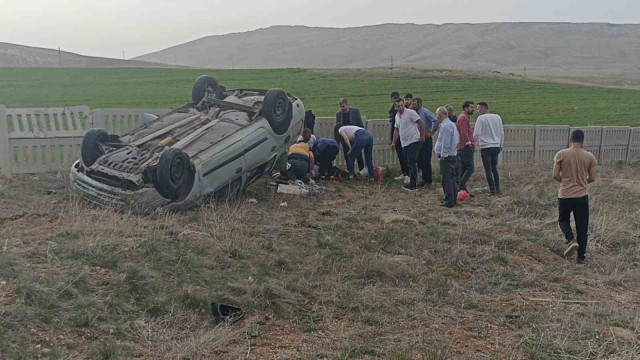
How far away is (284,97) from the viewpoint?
1043 cm

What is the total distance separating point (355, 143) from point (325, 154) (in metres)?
0.59

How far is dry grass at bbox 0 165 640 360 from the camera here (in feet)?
15.9

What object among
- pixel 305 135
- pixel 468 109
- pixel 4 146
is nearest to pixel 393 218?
pixel 305 135

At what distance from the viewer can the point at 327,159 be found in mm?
12523

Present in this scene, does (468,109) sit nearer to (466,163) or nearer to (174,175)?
(466,163)

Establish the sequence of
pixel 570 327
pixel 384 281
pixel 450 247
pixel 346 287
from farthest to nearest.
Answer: pixel 450 247, pixel 384 281, pixel 346 287, pixel 570 327

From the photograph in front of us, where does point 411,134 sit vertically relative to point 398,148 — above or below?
above

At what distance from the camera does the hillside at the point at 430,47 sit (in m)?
108

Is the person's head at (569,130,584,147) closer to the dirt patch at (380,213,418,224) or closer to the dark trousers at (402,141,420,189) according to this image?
the dirt patch at (380,213,418,224)

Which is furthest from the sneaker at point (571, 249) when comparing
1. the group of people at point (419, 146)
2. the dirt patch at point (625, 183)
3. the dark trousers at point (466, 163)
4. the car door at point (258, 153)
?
the dirt patch at point (625, 183)

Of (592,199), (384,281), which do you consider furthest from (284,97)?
(592,199)

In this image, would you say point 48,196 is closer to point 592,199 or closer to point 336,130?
point 336,130

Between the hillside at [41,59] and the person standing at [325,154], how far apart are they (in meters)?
59.3

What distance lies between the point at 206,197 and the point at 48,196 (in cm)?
256
